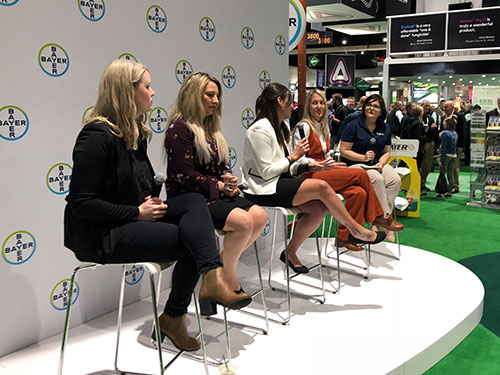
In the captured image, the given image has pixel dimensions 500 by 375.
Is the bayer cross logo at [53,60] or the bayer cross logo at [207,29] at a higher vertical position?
the bayer cross logo at [207,29]

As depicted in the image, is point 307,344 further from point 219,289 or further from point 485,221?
point 485,221

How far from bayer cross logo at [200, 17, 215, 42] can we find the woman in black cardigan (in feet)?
5.36

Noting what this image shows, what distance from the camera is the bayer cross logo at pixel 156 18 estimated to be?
127 inches

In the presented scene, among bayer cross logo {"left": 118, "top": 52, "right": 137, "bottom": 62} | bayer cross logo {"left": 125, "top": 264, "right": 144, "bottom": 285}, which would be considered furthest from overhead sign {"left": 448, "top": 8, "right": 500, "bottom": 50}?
bayer cross logo {"left": 125, "top": 264, "right": 144, "bottom": 285}

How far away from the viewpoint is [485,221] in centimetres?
619

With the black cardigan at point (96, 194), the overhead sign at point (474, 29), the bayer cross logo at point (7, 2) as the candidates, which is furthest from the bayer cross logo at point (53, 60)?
the overhead sign at point (474, 29)

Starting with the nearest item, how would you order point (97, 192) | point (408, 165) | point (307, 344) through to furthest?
point (97, 192)
point (307, 344)
point (408, 165)

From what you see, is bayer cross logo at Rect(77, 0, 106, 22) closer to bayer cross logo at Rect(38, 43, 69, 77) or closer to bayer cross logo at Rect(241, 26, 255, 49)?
bayer cross logo at Rect(38, 43, 69, 77)

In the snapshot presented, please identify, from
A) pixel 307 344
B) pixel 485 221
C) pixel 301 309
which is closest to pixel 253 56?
pixel 301 309

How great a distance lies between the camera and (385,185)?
435cm

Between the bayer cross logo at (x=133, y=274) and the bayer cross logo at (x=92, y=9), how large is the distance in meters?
1.58

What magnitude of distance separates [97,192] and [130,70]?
0.54 metres

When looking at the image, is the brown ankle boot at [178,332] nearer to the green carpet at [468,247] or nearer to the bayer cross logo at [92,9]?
the green carpet at [468,247]

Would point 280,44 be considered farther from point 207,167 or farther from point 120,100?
point 120,100
